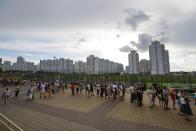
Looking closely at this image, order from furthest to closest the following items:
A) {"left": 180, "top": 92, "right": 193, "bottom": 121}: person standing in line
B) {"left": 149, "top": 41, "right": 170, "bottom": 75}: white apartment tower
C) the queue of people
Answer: {"left": 149, "top": 41, "right": 170, "bottom": 75}: white apartment tower → the queue of people → {"left": 180, "top": 92, "right": 193, "bottom": 121}: person standing in line

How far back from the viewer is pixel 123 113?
12305 mm

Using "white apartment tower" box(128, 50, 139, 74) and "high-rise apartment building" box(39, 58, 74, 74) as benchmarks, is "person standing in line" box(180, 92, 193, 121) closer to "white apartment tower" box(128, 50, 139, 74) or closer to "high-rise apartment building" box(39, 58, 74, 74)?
"white apartment tower" box(128, 50, 139, 74)

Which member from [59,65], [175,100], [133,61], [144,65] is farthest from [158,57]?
[175,100]

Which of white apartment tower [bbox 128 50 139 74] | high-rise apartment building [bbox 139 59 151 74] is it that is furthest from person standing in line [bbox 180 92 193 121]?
white apartment tower [bbox 128 50 139 74]

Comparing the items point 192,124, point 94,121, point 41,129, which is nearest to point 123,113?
point 94,121

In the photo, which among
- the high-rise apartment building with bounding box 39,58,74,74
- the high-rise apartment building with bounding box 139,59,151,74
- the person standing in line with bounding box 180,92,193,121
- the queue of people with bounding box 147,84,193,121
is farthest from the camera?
the high-rise apartment building with bounding box 39,58,74,74

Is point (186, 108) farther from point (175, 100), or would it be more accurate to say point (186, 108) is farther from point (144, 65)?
point (144, 65)

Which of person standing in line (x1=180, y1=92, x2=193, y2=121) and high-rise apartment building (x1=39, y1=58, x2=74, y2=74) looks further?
high-rise apartment building (x1=39, y1=58, x2=74, y2=74)

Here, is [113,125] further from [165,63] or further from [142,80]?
[165,63]

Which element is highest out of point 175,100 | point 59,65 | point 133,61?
point 133,61

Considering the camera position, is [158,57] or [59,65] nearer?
[158,57]

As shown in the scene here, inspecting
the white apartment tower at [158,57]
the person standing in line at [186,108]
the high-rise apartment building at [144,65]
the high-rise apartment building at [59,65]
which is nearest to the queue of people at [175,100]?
the person standing in line at [186,108]

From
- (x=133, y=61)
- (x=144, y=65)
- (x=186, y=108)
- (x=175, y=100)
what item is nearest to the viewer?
→ (x=186, y=108)

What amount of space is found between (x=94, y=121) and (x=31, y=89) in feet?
41.0
